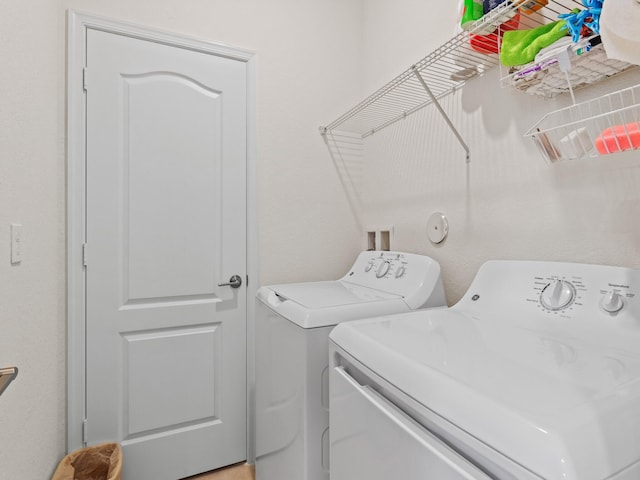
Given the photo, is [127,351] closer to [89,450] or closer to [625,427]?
[89,450]

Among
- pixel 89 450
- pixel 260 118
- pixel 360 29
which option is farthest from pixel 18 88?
pixel 360 29

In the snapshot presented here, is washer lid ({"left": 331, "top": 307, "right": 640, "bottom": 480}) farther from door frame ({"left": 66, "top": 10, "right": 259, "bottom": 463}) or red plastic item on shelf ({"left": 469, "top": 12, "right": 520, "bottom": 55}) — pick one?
door frame ({"left": 66, "top": 10, "right": 259, "bottom": 463})

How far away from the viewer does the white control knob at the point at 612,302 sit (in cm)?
85

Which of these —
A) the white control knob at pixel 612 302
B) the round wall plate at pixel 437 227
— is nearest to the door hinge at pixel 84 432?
the round wall plate at pixel 437 227

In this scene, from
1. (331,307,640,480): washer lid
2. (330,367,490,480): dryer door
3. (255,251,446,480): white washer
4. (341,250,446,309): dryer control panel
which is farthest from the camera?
(341,250,446,309): dryer control panel

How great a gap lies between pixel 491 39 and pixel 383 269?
38.9 inches

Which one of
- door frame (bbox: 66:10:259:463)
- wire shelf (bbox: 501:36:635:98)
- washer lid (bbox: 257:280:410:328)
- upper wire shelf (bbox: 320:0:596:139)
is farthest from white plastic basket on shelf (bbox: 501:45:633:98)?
door frame (bbox: 66:10:259:463)


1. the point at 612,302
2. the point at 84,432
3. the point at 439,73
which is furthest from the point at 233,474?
the point at 439,73

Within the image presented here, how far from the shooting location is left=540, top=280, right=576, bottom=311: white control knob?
949 millimetres

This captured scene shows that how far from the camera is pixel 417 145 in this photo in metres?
1.73

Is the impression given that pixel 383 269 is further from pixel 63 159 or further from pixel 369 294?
pixel 63 159

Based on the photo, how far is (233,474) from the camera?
5.95 ft

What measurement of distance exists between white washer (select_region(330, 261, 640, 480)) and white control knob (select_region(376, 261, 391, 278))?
1.59ft

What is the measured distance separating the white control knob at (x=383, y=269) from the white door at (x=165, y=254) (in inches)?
29.1
